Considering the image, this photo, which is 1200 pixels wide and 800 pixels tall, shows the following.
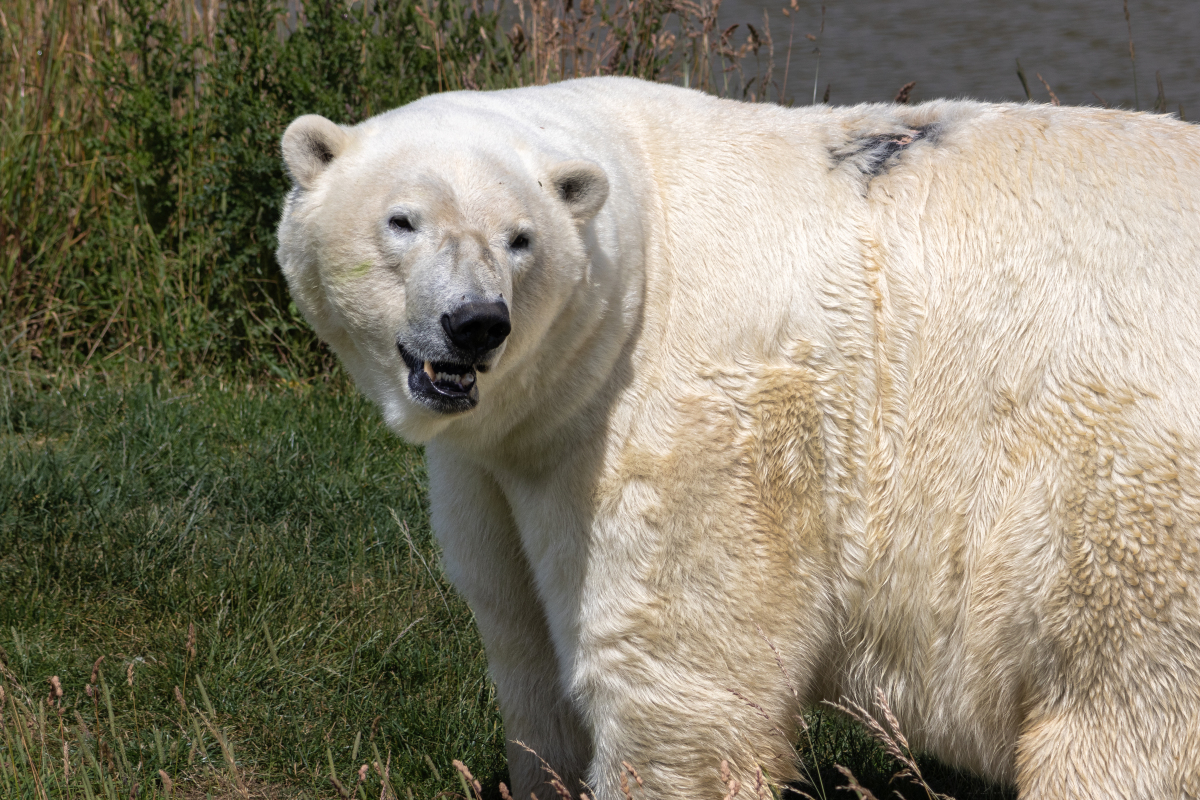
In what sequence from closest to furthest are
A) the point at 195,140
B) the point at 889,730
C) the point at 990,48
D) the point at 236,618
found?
the point at 889,730, the point at 236,618, the point at 195,140, the point at 990,48

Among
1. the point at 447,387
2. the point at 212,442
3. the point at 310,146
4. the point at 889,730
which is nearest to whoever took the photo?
the point at 447,387

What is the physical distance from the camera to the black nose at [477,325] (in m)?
2.10

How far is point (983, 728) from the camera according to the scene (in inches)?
95.2

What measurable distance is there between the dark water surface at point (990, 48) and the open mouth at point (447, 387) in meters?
5.91

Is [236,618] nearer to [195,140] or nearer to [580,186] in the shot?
[580,186]

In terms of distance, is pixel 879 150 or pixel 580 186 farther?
pixel 879 150

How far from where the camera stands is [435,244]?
2209mm

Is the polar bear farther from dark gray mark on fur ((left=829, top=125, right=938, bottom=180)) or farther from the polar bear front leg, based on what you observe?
the polar bear front leg

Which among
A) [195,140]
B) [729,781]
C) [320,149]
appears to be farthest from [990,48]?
[729,781]

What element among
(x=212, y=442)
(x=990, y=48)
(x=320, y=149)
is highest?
(x=320, y=149)

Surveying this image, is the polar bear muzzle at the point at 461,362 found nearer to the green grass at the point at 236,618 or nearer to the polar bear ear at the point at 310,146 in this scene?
the polar bear ear at the point at 310,146

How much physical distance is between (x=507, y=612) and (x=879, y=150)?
131 centimetres

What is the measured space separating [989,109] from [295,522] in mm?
2723

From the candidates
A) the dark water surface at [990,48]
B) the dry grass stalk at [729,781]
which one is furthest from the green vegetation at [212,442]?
the dark water surface at [990,48]
